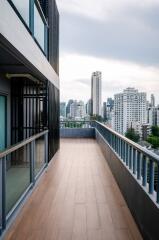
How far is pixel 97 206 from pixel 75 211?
0.38 metres

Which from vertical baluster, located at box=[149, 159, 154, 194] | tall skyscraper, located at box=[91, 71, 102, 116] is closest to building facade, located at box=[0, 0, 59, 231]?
vertical baluster, located at box=[149, 159, 154, 194]

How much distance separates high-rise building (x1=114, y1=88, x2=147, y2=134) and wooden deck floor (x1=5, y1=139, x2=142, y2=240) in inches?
1355

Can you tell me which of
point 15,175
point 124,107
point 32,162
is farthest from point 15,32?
point 124,107

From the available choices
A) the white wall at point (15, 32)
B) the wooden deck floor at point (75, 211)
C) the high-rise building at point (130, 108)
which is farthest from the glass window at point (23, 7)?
the high-rise building at point (130, 108)

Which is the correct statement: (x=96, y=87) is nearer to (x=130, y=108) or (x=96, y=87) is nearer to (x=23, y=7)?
(x=130, y=108)

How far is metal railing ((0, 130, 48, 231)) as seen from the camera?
3.22 m

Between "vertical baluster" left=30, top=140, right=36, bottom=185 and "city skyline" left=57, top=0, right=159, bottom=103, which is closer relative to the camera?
"vertical baluster" left=30, top=140, right=36, bottom=185

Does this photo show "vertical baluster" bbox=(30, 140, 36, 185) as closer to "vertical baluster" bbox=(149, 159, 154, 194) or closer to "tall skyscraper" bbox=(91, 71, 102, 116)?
"vertical baluster" bbox=(149, 159, 154, 194)

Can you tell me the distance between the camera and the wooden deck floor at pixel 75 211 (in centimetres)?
344

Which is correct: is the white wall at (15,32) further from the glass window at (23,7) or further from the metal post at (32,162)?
the metal post at (32,162)

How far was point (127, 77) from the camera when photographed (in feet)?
187

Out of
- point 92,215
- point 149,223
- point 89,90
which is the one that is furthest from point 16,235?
point 89,90

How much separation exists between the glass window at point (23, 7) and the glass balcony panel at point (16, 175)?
1872 mm

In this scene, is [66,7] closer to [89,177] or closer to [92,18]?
[92,18]
